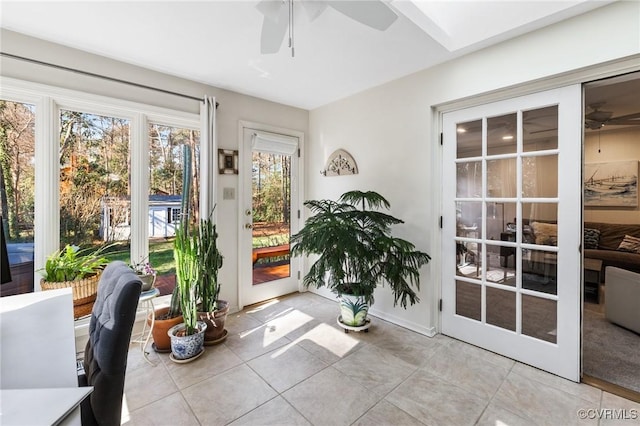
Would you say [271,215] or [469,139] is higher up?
[469,139]

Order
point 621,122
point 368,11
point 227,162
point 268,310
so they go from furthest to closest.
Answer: point 621,122
point 268,310
point 227,162
point 368,11

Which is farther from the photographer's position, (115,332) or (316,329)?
(316,329)

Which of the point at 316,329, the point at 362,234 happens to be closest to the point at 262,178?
the point at 362,234

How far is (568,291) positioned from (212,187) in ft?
10.1

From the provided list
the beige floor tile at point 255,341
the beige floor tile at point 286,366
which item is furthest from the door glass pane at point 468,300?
the beige floor tile at point 255,341

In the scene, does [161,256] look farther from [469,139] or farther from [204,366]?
[469,139]

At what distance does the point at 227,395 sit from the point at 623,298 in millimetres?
3520

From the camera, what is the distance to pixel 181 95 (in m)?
2.73

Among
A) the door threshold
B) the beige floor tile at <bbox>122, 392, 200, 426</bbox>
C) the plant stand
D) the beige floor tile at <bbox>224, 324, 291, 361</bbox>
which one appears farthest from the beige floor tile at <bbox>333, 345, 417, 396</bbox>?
the door threshold

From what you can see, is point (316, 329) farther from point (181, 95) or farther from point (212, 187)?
point (181, 95)

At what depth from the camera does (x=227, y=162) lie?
3.09 meters

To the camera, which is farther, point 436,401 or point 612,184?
point 612,184

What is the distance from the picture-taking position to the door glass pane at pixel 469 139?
238cm

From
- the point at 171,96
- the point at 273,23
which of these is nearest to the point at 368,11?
the point at 273,23
